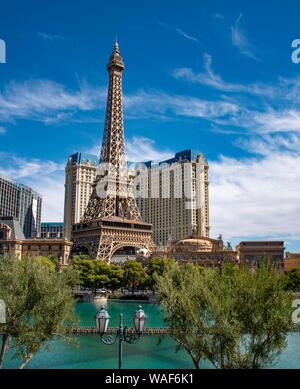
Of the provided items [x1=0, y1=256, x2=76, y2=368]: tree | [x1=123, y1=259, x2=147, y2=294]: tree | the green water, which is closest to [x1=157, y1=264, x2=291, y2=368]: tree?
[x1=0, y1=256, x2=76, y2=368]: tree

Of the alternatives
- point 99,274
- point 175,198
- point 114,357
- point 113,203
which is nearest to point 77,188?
point 175,198

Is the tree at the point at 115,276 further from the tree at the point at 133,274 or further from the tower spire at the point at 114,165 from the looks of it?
the tower spire at the point at 114,165

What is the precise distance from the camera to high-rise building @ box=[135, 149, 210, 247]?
536ft

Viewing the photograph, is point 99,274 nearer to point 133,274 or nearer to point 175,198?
point 133,274

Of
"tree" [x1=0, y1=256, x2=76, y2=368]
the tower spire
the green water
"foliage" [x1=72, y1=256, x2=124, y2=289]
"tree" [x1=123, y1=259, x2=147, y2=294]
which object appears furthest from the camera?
the tower spire

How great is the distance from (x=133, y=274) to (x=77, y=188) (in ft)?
347

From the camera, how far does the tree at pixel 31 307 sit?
19.3 metres

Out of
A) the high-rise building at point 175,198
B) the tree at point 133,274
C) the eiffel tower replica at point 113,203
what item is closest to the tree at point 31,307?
the tree at point 133,274

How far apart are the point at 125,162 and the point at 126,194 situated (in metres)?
9.65

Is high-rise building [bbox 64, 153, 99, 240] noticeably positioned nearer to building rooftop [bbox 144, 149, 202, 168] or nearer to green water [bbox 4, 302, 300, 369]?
building rooftop [bbox 144, 149, 202, 168]

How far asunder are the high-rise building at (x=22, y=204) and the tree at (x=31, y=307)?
93666 millimetres

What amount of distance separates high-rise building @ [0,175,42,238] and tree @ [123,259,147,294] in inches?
1677

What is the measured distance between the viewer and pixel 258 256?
12012 cm
